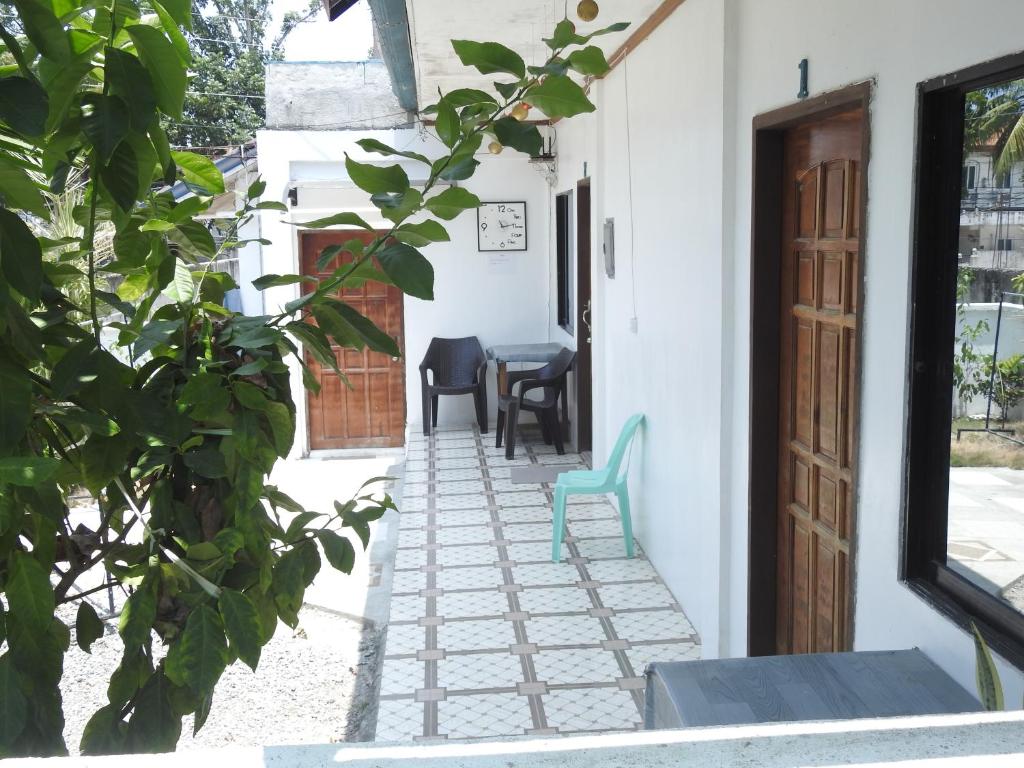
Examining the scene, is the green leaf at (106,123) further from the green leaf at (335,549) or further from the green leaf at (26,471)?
the green leaf at (335,549)

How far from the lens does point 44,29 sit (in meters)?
0.81

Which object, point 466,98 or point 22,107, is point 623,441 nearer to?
point 466,98

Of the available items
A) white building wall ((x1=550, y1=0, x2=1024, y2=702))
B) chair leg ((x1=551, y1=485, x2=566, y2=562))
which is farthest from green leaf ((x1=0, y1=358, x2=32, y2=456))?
chair leg ((x1=551, y1=485, x2=566, y2=562))

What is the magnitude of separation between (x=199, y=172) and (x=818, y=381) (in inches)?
92.8

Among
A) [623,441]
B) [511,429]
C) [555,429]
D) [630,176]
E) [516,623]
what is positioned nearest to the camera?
[516,623]

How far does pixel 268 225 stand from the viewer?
29.1 feet

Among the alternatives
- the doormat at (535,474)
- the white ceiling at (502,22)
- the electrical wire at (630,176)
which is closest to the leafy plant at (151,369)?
the white ceiling at (502,22)

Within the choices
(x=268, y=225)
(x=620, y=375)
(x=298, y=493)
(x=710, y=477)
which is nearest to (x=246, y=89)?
(x=268, y=225)

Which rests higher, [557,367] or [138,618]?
[138,618]

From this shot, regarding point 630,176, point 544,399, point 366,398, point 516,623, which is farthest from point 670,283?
point 366,398

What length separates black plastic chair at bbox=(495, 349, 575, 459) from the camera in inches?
311

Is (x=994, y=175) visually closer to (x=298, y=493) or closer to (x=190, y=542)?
(x=190, y=542)

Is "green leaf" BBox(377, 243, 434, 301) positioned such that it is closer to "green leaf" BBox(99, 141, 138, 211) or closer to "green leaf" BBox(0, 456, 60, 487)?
"green leaf" BBox(99, 141, 138, 211)

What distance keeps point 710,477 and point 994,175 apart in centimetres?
211
